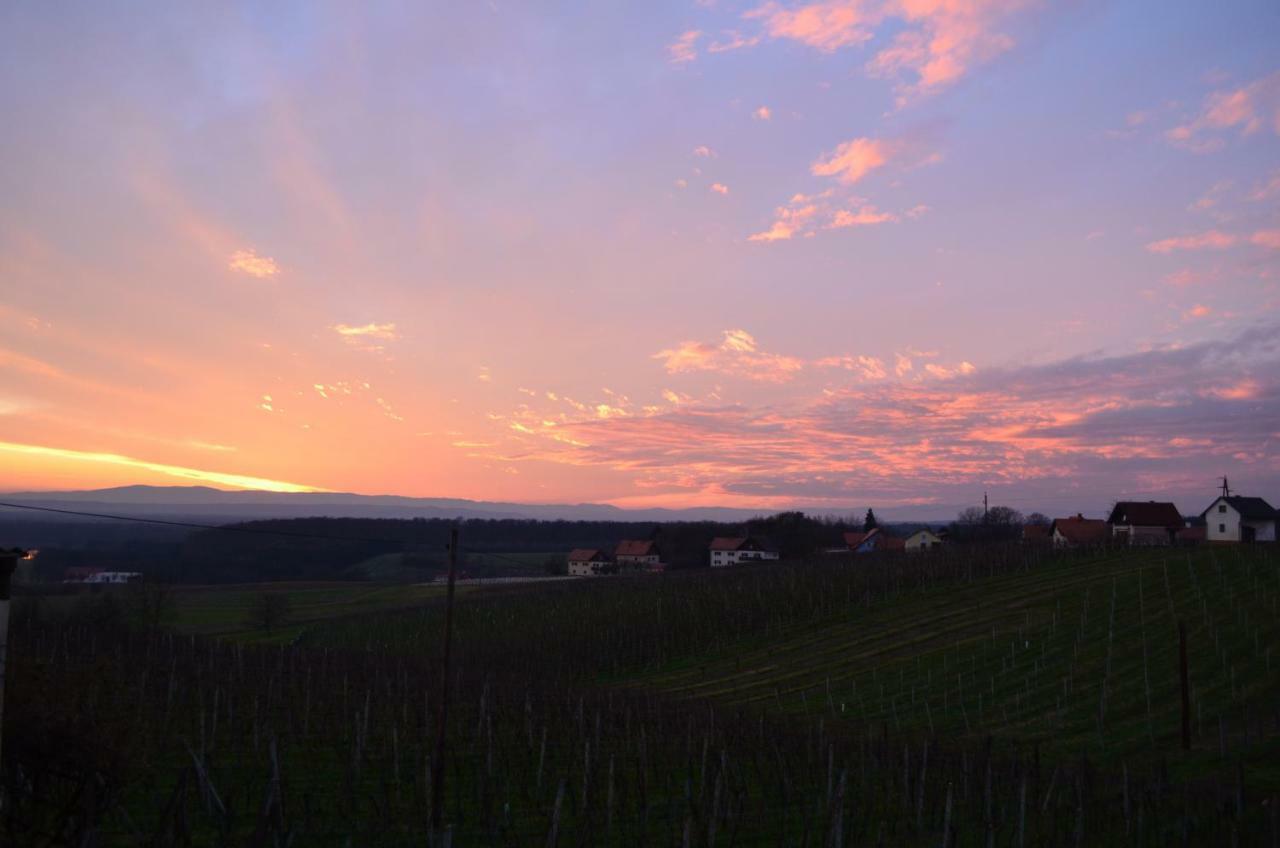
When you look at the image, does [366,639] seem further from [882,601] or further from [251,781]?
[251,781]

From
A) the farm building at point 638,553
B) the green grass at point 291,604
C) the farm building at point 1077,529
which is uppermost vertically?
the farm building at point 1077,529

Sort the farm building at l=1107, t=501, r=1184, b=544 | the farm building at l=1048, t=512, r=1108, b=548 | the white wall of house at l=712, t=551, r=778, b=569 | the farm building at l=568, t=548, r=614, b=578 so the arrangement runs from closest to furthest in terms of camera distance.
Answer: the farm building at l=1107, t=501, r=1184, b=544 < the farm building at l=1048, t=512, r=1108, b=548 < the white wall of house at l=712, t=551, r=778, b=569 < the farm building at l=568, t=548, r=614, b=578

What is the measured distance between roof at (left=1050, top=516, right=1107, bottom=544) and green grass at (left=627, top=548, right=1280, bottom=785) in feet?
123

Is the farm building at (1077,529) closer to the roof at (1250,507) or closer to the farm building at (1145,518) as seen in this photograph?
the farm building at (1145,518)

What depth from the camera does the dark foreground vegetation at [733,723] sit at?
14.1m

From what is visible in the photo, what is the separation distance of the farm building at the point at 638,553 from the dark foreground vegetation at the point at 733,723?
52.4 metres

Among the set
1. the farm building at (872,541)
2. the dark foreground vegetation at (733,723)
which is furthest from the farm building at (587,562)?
the dark foreground vegetation at (733,723)

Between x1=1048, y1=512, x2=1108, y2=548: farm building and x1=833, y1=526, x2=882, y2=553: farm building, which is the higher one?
x1=1048, y1=512, x2=1108, y2=548: farm building

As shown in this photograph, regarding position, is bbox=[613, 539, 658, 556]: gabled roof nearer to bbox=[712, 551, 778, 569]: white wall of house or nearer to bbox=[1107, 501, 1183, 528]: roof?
bbox=[712, 551, 778, 569]: white wall of house

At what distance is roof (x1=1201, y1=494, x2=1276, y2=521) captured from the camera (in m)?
61.4

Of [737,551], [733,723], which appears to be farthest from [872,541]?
[733,723]

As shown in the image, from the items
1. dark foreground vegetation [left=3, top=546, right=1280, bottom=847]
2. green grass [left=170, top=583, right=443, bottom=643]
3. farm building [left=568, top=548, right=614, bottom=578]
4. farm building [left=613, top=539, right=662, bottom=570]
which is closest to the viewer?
dark foreground vegetation [left=3, top=546, right=1280, bottom=847]

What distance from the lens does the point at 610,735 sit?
23.2m

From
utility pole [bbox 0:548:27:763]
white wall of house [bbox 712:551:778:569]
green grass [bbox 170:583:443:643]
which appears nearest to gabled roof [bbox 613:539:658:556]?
white wall of house [bbox 712:551:778:569]
